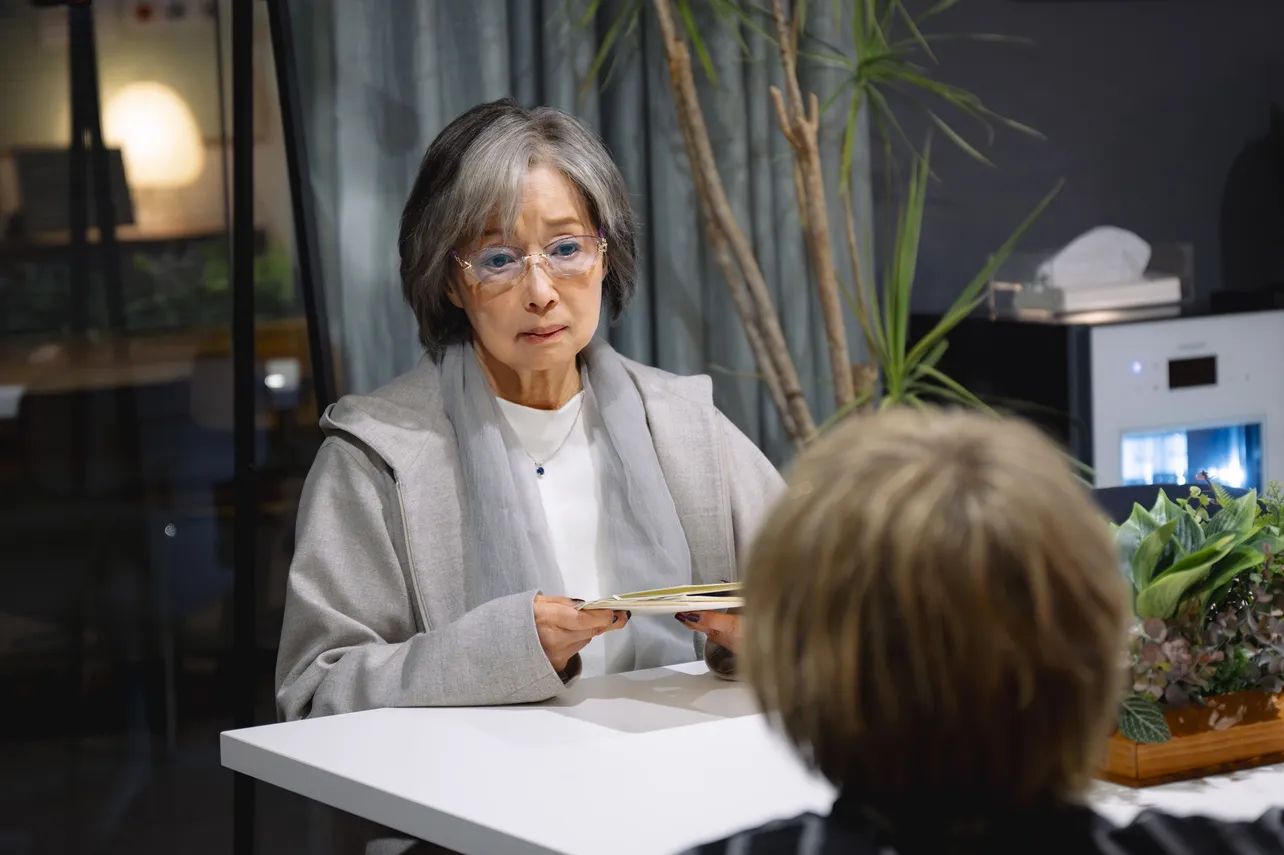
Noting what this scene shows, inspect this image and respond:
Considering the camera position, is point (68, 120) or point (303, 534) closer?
point (303, 534)

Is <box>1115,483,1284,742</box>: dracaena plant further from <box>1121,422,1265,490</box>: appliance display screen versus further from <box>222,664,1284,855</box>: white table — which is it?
<box>1121,422,1265,490</box>: appliance display screen

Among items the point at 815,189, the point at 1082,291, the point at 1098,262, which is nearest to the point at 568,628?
the point at 815,189

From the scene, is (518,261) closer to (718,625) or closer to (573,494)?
(573,494)

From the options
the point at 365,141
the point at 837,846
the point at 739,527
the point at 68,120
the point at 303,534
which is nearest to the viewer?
the point at 837,846

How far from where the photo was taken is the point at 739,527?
218 cm

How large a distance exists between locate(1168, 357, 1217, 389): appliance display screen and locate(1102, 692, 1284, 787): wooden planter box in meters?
2.03

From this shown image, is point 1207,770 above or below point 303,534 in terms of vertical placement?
below

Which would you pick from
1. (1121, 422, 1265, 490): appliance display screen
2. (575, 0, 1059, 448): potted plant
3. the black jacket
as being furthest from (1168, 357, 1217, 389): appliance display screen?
the black jacket

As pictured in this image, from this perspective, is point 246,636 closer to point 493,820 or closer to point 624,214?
point 624,214

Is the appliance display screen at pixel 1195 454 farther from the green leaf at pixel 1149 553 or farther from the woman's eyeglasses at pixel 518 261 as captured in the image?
the green leaf at pixel 1149 553

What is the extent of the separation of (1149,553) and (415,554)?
94cm

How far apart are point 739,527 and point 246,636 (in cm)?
110

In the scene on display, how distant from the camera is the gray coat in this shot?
180cm

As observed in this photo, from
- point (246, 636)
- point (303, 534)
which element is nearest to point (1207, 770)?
point (303, 534)
